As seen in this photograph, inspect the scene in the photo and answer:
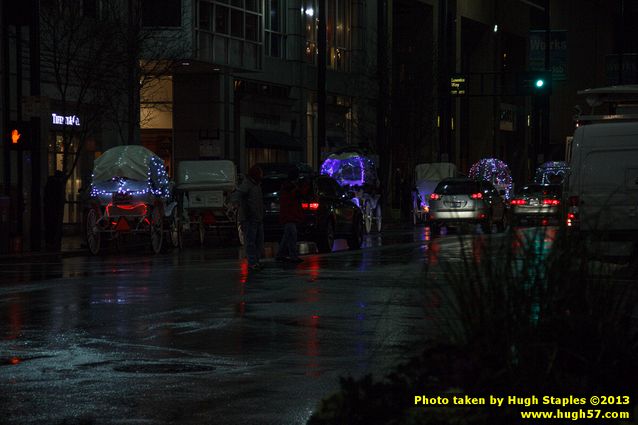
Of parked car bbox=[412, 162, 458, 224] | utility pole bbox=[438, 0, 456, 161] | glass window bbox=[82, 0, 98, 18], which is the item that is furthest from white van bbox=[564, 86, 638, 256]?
utility pole bbox=[438, 0, 456, 161]

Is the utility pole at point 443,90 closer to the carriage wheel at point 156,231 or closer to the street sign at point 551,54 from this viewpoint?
the street sign at point 551,54

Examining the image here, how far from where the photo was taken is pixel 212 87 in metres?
51.4

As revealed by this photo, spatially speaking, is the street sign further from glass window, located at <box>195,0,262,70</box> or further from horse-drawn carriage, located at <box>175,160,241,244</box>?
horse-drawn carriage, located at <box>175,160,241,244</box>

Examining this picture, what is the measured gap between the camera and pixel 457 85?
67000 mm

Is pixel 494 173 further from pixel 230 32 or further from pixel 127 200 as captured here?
pixel 127 200

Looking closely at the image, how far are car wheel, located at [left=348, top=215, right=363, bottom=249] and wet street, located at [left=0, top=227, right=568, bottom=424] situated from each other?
811cm

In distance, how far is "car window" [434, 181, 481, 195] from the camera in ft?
133

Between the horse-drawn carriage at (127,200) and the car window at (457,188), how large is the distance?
994 cm

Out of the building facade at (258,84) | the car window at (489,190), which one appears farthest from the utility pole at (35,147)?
the car window at (489,190)

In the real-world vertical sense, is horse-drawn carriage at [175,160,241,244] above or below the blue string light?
below

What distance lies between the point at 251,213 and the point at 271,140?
105 ft

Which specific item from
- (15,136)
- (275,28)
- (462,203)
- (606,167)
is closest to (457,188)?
(462,203)

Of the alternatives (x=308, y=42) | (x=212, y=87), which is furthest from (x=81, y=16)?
(x=308, y=42)

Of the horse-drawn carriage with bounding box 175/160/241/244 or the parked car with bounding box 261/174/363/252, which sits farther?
the horse-drawn carriage with bounding box 175/160/241/244
